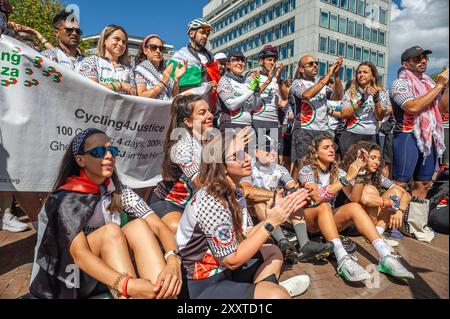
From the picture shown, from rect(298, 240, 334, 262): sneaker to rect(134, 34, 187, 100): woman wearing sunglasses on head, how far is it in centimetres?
246

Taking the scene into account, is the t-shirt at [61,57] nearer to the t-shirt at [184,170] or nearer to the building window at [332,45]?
the t-shirt at [184,170]

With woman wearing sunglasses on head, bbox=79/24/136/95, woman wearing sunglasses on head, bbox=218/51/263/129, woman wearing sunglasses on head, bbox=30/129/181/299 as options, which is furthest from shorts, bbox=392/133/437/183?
woman wearing sunglasses on head, bbox=79/24/136/95

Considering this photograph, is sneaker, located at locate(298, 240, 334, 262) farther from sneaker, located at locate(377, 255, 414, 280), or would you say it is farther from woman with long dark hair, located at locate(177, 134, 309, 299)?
woman with long dark hair, located at locate(177, 134, 309, 299)

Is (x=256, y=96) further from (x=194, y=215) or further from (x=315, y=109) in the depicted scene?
(x=194, y=215)

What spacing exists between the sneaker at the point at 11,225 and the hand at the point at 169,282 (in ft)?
9.02

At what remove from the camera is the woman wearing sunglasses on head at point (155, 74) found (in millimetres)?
4043

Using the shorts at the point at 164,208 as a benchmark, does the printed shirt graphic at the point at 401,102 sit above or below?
above

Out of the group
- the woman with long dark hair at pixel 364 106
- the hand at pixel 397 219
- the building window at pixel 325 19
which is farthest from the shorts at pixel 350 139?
the building window at pixel 325 19

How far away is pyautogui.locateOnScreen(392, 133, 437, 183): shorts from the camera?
3922 millimetres

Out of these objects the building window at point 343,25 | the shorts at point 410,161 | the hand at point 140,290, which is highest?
the building window at point 343,25
